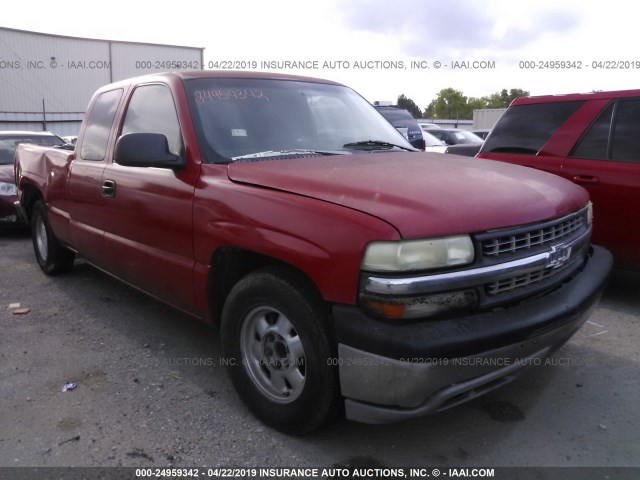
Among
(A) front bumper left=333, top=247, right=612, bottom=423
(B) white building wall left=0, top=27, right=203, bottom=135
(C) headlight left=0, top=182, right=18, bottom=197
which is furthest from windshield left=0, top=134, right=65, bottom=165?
(B) white building wall left=0, top=27, right=203, bottom=135

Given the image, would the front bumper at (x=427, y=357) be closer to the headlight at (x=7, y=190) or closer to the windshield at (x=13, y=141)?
the headlight at (x=7, y=190)

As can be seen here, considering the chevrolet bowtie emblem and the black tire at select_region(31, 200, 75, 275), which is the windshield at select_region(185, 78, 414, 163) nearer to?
the chevrolet bowtie emblem

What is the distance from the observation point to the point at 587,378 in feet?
11.0

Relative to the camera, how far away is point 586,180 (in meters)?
4.66

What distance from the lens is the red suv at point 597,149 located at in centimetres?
442

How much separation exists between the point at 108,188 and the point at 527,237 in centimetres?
288

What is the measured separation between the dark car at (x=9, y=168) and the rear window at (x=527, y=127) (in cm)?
640

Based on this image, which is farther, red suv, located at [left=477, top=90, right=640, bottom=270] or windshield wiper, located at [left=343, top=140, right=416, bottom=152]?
red suv, located at [left=477, top=90, right=640, bottom=270]

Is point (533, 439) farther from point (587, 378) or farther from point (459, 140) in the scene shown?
point (459, 140)

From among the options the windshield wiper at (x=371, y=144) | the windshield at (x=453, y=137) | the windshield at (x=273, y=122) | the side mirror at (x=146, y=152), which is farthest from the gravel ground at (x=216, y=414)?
the windshield at (x=453, y=137)

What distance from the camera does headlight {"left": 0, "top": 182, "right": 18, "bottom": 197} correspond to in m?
7.73

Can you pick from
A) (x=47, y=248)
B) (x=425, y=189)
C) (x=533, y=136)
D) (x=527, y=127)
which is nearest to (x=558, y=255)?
(x=425, y=189)

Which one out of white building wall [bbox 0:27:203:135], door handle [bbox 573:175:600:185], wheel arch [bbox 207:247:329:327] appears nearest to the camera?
wheel arch [bbox 207:247:329:327]

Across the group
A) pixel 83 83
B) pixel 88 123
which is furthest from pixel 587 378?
pixel 83 83
